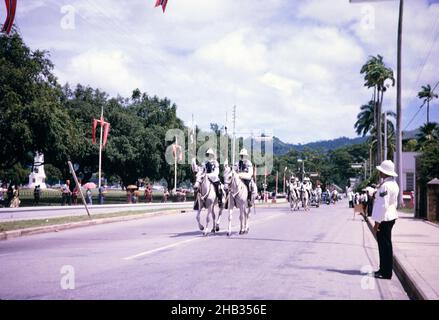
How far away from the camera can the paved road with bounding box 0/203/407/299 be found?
7.41 metres

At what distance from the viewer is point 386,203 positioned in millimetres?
9148

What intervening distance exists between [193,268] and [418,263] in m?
4.73

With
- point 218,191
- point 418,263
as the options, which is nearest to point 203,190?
point 218,191

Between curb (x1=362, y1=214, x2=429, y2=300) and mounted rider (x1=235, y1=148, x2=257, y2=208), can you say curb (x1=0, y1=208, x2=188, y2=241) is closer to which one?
mounted rider (x1=235, y1=148, x2=257, y2=208)

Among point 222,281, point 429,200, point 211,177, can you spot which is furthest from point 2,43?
point 222,281

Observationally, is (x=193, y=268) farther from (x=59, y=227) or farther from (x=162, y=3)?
(x=59, y=227)

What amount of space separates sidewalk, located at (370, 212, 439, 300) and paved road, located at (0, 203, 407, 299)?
0.30 m

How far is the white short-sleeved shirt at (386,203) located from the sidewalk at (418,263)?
42.5 inches

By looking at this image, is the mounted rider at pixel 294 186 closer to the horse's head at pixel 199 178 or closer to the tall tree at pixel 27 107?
the tall tree at pixel 27 107

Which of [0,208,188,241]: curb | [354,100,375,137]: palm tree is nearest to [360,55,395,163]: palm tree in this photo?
[354,100,375,137]: palm tree

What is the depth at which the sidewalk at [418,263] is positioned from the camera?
7754mm

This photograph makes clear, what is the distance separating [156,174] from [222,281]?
57627 mm

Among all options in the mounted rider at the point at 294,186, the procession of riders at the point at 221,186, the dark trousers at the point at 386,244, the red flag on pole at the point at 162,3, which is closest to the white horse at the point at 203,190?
the procession of riders at the point at 221,186

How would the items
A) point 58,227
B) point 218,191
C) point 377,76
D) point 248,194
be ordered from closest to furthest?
1. point 218,191
2. point 248,194
3. point 58,227
4. point 377,76
